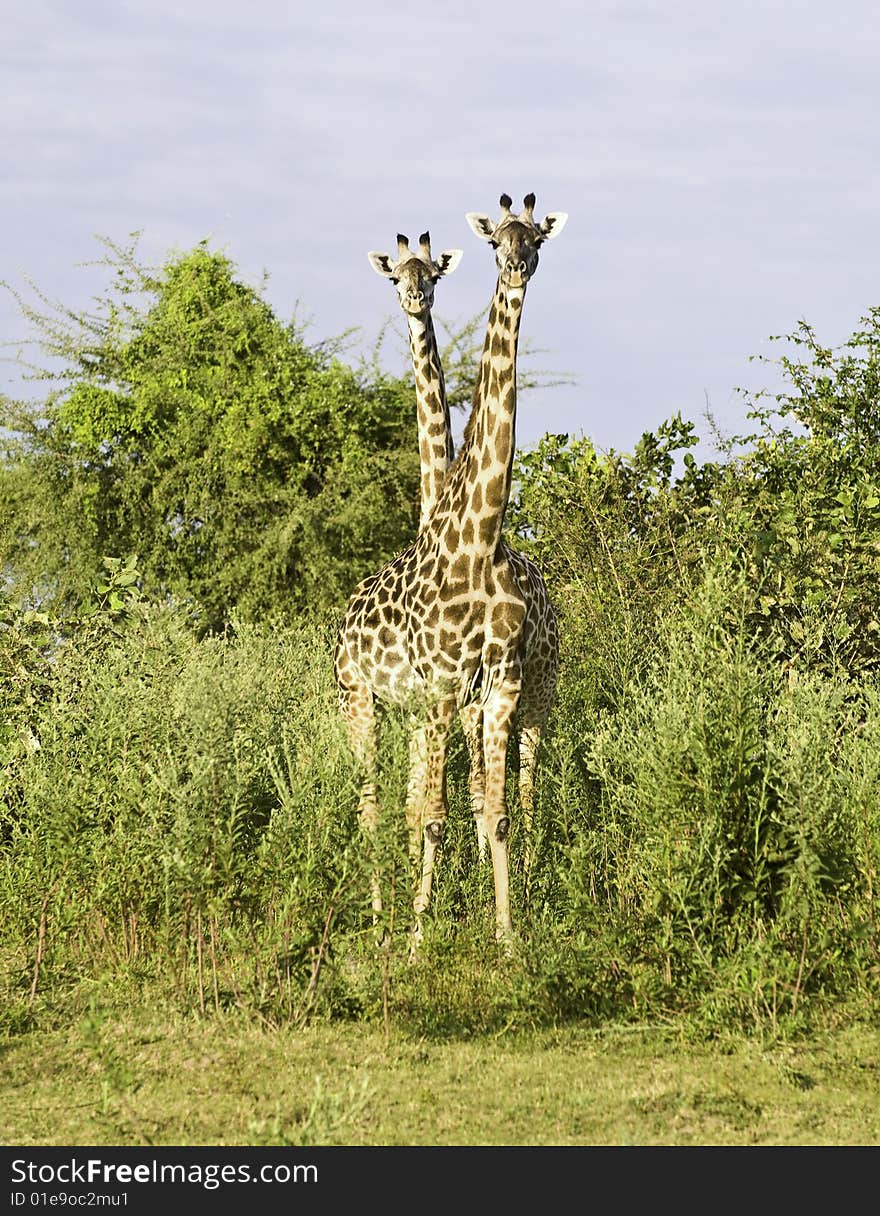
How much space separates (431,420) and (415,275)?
1080mm

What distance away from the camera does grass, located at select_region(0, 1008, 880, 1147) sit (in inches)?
217

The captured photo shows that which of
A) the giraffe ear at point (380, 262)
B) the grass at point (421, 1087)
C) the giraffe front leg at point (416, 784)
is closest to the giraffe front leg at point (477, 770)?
the giraffe front leg at point (416, 784)

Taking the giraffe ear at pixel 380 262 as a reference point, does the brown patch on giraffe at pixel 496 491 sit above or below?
below

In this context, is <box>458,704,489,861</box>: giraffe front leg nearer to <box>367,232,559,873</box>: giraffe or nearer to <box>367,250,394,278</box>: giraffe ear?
<box>367,232,559,873</box>: giraffe

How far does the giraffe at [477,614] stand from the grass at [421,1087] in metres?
1.45

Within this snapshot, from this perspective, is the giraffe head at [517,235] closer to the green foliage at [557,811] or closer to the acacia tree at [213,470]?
the green foliage at [557,811]

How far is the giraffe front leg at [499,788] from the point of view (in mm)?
8117

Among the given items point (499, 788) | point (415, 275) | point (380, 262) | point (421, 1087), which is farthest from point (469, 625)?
point (421, 1087)

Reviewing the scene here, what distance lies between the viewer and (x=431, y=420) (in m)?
9.98

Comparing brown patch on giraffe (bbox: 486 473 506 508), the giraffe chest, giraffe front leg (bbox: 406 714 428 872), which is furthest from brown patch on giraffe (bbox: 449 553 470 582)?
giraffe front leg (bbox: 406 714 428 872)

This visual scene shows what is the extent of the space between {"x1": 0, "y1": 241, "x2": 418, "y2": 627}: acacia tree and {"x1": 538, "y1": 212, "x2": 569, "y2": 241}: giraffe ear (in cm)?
1377

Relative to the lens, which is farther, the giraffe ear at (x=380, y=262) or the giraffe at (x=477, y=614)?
the giraffe ear at (x=380, y=262)

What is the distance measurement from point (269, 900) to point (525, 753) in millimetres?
2397

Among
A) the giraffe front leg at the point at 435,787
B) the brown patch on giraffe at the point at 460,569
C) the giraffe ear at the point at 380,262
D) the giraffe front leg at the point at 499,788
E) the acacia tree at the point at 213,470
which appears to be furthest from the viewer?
the acacia tree at the point at 213,470
